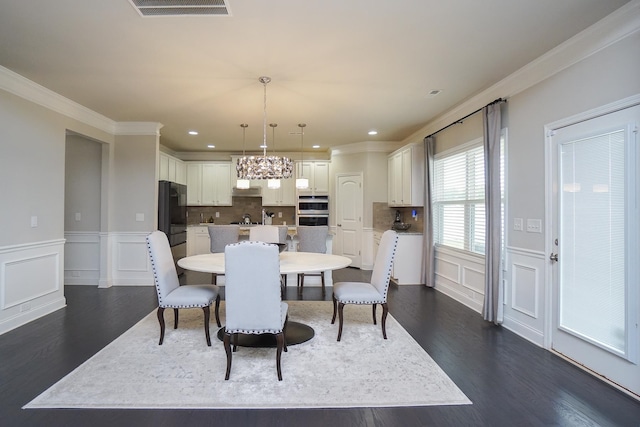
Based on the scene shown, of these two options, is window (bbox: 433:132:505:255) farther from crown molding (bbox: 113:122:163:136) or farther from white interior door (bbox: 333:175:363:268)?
crown molding (bbox: 113:122:163:136)

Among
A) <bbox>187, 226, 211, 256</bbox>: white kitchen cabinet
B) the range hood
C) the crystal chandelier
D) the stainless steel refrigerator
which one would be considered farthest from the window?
<bbox>187, 226, 211, 256</bbox>: white kitchen cabinet

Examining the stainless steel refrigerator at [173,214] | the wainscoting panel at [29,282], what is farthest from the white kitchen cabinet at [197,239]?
the wainscoting panel at [29,282]

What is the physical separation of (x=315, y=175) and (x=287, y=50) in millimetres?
4675

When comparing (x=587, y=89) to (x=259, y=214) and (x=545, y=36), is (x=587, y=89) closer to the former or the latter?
(x=545, y=36)

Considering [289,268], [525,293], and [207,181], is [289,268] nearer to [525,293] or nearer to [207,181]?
[525,293]

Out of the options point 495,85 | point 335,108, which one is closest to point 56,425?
point 335,108

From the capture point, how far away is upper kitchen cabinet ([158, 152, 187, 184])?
6.42 meters

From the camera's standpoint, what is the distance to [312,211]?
7.35m

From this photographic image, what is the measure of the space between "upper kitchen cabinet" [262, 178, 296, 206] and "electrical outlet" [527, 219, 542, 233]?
5129mm

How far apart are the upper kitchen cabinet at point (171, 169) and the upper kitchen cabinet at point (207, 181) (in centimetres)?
14

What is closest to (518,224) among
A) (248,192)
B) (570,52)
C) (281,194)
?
(570,52)

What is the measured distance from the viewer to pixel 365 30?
2.49 m

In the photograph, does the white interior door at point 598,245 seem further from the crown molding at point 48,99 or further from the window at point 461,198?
the crown molding at point 48,99

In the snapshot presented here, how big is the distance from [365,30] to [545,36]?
1432mm
